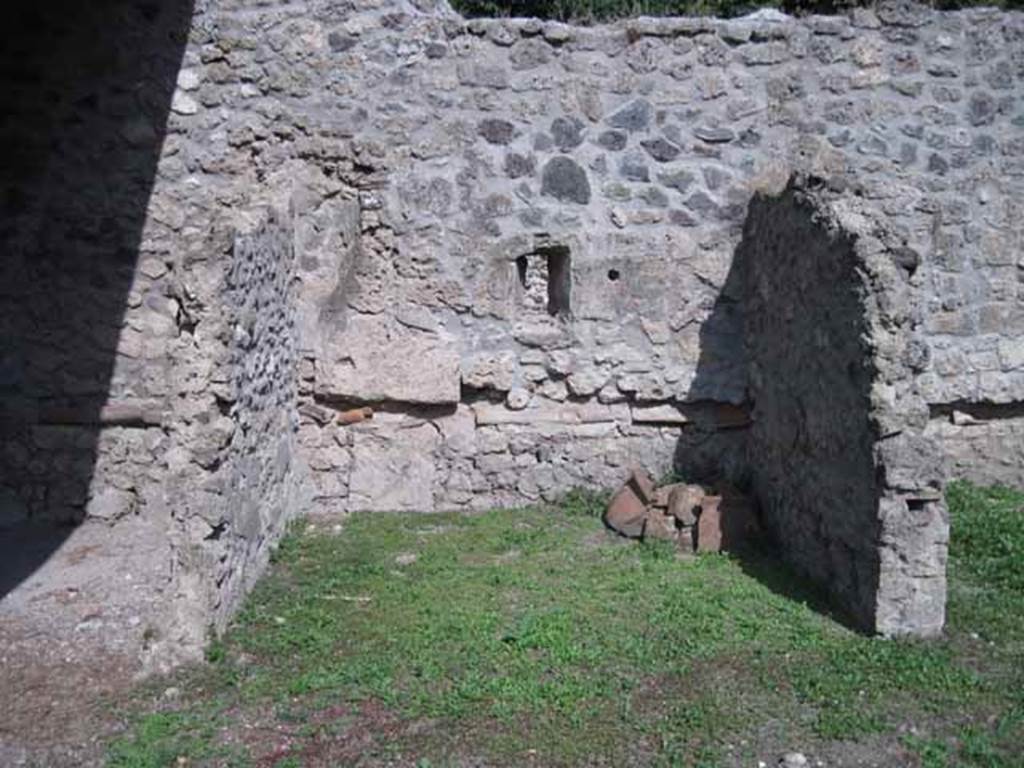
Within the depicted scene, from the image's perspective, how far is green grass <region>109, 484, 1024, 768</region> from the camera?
396 cm

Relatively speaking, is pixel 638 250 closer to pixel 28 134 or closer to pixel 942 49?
pixel 942 49

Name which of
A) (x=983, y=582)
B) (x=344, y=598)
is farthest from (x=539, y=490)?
(x=983, y=582)

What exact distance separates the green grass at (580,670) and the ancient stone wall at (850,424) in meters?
0.22

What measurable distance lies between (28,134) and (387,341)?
264 centimetres

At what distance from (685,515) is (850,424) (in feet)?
4.70

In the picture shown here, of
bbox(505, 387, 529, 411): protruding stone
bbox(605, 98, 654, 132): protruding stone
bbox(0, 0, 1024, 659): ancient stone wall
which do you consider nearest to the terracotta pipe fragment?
bbox(0, 0, 1024, 659): ancient stone wall

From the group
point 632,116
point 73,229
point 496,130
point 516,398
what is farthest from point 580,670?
point 73,229

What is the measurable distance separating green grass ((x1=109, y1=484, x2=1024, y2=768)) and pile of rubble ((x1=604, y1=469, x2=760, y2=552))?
0.22 m

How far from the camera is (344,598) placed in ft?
17.8

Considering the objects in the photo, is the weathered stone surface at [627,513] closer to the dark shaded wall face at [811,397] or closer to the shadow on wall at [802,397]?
the shadow on wall at [802,397]

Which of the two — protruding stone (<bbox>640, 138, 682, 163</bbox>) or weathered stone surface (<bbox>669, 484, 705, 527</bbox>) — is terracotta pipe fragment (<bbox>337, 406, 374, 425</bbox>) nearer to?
weathered stone surface (<bbox>669, 484, 705, 527</bbox>)

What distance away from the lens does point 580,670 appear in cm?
452

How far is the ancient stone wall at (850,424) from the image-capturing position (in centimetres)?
480

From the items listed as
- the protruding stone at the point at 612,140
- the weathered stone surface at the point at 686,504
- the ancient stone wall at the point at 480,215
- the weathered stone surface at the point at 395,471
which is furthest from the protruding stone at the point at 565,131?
the weathered stone surface at the point at 686,504
